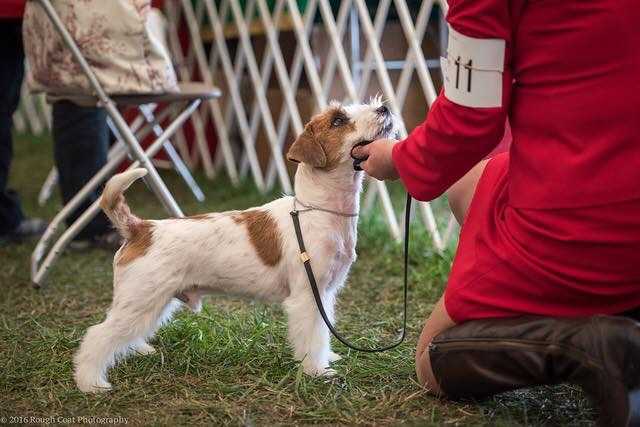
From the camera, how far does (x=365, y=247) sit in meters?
3.19

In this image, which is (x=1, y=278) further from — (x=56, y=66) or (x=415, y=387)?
(x=415, y=387)

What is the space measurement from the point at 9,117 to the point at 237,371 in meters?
1.83

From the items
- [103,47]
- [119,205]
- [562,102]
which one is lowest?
[119,205]

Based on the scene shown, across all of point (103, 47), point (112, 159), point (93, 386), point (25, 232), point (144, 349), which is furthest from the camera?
point (25, 232)

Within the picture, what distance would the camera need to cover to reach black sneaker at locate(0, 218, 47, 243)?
3328mm

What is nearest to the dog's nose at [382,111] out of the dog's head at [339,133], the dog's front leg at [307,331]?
the dog's head at [339,133]

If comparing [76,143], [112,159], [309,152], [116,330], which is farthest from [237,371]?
[76,143]

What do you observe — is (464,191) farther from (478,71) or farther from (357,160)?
(478,71)

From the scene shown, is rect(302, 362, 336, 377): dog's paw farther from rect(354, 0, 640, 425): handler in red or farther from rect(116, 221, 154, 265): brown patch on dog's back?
rect(116, 221, 154, 265): brown patch on dog's back

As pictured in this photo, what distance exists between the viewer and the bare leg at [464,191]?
1939 millimetres

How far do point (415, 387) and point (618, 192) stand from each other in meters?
0.64

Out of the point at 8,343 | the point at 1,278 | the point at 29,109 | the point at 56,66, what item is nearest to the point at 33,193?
the point at 1,278

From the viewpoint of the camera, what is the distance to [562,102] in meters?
1.43

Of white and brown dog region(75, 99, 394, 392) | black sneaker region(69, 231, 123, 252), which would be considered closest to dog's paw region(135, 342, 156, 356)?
white and brown dog region(75, 99, 394, 392)
